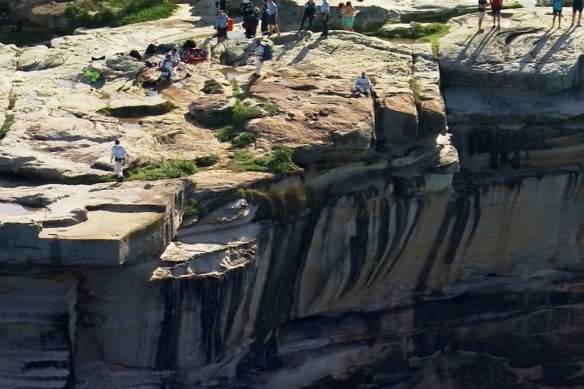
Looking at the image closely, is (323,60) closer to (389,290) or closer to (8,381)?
(389,290)

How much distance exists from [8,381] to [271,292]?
4.67 meters

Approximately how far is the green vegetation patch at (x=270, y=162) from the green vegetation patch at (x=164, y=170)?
2.46ft

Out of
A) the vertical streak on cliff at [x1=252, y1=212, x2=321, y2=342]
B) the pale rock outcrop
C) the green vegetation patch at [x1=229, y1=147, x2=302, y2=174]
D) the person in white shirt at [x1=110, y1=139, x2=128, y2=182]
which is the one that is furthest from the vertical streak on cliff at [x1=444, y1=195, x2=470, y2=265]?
Answer: the person in white shirt at [x1=110, y1=139, x2=128, y2=182]

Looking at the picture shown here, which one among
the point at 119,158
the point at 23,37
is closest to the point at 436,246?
the point at 119,158

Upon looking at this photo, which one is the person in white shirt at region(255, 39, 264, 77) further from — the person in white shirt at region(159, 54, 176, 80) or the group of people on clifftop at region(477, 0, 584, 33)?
the group of people on clifftop at region(477, 0, 584, 33)

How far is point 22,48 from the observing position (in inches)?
1085

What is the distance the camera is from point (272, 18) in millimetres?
26938

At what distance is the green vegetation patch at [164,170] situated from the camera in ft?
69.1

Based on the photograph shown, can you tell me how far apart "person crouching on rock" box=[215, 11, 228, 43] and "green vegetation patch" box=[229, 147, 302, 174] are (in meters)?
5.45

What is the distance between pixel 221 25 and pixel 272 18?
1.09 meters

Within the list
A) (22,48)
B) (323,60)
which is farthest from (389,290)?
(22,48)

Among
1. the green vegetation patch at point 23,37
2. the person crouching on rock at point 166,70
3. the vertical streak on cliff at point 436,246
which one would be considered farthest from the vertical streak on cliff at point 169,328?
the green vegetation patch at point 23,37

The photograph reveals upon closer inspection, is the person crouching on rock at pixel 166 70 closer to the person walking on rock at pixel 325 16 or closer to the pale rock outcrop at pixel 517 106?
the person walking on rock at pixel 325 16

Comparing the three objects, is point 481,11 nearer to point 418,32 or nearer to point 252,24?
point 418,32
